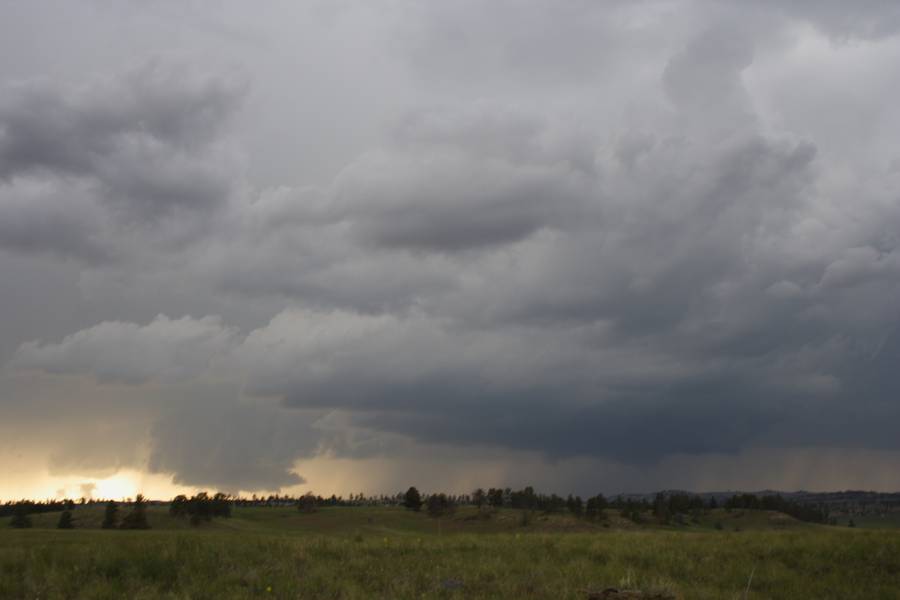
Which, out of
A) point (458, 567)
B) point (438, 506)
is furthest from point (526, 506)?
point (458, 567)

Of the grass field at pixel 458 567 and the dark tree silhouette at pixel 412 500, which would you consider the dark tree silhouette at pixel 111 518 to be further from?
the grass field at pixel 458 567

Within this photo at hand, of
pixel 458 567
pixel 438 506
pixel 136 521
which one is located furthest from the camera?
pixel 438 506

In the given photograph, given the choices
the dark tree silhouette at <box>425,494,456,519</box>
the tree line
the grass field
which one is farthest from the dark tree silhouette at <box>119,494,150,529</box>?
the grass field

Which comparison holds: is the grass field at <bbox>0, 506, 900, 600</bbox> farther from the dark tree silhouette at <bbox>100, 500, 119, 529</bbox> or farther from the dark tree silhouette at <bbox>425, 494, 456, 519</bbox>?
the dark tree silhouette at <bbox>425, 494, 456, 519</bbox>

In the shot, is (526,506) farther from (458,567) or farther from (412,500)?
(458,567)

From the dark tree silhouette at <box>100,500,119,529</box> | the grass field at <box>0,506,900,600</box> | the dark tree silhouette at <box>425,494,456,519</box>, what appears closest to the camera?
the grass field at <box>0,506,900,600</box>

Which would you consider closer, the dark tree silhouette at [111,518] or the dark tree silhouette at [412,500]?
the dark tree silhouette at [111,518]

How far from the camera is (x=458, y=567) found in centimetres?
1716

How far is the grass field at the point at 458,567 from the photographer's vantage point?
14.7m

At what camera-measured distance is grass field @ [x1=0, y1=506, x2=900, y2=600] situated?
14695mm

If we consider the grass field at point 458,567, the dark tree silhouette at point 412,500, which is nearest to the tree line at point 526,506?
the dark tree silhouette at point 412,500

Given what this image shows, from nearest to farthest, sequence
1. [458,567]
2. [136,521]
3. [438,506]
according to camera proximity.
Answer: [458,567], [136,521], [438,506]

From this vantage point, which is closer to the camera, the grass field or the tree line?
the grass field

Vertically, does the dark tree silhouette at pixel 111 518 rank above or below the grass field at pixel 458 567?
below
